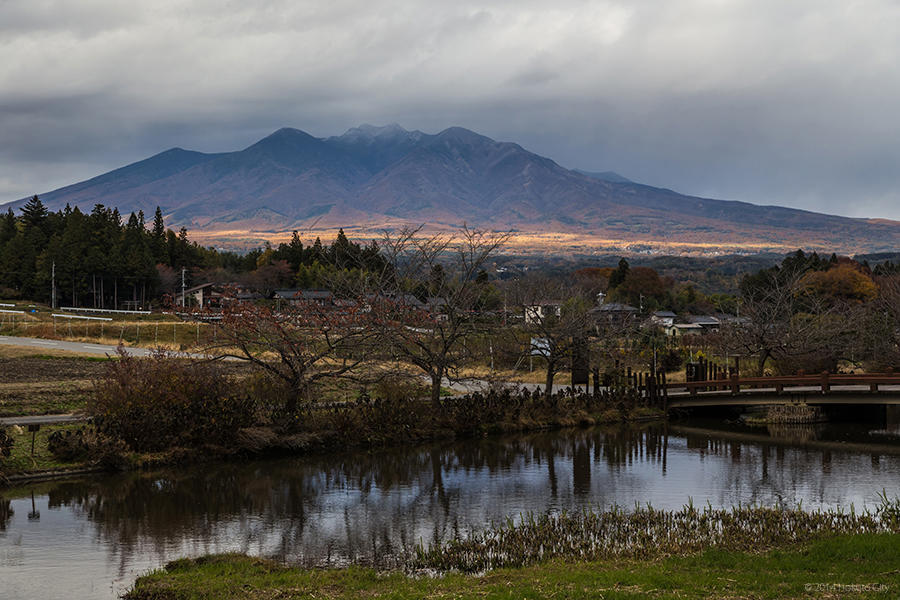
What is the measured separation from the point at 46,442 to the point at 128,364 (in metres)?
3.03

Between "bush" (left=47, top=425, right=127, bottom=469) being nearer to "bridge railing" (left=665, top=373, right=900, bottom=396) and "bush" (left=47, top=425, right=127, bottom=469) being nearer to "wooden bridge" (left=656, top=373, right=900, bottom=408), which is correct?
"wooden bridge" (left=656, top=373, right=900, bottom=408)

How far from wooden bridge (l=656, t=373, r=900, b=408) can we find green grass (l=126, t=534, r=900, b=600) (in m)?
19.8

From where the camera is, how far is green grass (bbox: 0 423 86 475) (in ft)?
75.0

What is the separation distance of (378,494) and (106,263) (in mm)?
75765

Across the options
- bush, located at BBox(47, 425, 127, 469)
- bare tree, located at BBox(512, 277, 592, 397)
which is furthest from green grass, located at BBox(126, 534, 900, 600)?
bare tree, located at BBox(512, 277, 592, 397)

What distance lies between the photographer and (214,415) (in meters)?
26.4

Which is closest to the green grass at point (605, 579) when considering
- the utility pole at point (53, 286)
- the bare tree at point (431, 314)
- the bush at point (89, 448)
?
the bush at point (89, 448)

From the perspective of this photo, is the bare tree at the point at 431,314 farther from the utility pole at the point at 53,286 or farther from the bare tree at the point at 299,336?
the utility pole at the point at 53,286

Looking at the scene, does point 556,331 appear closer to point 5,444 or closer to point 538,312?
point 538,312

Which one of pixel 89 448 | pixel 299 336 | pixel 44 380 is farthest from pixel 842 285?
pixel 89 448

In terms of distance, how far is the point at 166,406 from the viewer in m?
25.5

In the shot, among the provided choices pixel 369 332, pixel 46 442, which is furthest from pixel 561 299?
pixel 46 442

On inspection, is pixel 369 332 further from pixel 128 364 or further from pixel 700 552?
pixel 700 552

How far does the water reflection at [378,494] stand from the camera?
56.9 feet
